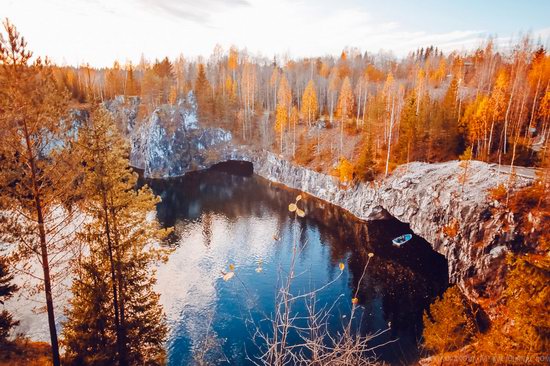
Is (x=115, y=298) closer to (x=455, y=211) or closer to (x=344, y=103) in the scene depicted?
(x=455, y=211)

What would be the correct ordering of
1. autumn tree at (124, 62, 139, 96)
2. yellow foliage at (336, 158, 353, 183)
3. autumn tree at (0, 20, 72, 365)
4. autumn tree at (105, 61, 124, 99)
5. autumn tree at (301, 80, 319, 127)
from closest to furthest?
1. autumn tree at (0, 20, 72, 365)
2. yellow foliage at (336, 158, 353, 183)
3. autumn tree at (301, 80, 319, 127)
4. autumn tree at (124, 62, 139, 96)
5. autumn tree at (105, 61, 124, 99)

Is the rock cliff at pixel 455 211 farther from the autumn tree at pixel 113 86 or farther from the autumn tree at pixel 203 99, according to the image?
the autumn tree at pixel 113 86

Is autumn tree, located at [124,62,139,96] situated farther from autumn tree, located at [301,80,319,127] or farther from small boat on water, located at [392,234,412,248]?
small boat on water, located at [392,234,412,248]

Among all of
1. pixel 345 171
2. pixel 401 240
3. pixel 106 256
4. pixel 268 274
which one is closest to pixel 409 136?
pixel 345 171

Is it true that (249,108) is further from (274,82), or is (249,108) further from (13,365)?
(13,365)

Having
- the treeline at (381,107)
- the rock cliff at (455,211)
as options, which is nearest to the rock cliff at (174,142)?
the treeline at (381,107)

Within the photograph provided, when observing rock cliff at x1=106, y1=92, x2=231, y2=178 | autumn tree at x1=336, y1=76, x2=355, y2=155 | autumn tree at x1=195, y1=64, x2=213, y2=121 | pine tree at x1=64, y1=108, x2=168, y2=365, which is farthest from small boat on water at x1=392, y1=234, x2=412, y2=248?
autumn tree at x1=195, y1=64, x2=213, y2=121
